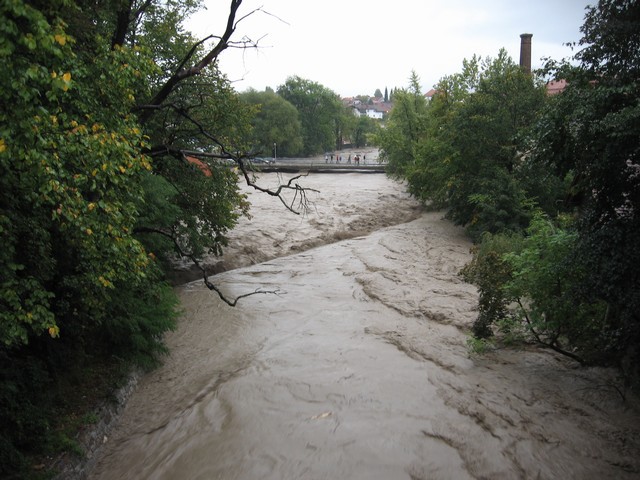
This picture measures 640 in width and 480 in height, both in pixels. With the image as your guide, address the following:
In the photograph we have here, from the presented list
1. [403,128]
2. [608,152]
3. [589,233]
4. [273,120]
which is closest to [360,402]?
[589,233]

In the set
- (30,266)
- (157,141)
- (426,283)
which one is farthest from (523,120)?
(30,266)

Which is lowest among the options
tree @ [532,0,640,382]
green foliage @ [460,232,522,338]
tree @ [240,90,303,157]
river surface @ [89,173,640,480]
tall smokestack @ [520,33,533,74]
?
river surface @ [89,173,640,480]

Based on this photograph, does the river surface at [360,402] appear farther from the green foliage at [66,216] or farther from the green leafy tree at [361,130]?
the green leafy tree at [361,130]

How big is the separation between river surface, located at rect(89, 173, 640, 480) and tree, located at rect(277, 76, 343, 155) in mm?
65739

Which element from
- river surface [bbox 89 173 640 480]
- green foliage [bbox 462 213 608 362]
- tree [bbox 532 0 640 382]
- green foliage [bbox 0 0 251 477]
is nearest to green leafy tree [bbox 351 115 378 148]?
river surface [bbox 89 173 640 480]

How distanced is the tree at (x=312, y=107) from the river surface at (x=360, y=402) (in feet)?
216

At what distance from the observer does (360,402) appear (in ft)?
26.7

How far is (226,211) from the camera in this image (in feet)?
49.9

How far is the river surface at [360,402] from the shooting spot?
6617mm

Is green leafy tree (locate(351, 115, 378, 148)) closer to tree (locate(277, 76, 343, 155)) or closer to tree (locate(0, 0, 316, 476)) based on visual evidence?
tree (locate(277, 76, 343, 155))

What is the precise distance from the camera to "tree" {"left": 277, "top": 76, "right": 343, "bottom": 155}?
3051 inches

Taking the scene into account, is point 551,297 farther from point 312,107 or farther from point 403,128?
point 312,107

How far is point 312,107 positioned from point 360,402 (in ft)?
245

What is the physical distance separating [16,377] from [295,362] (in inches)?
199
